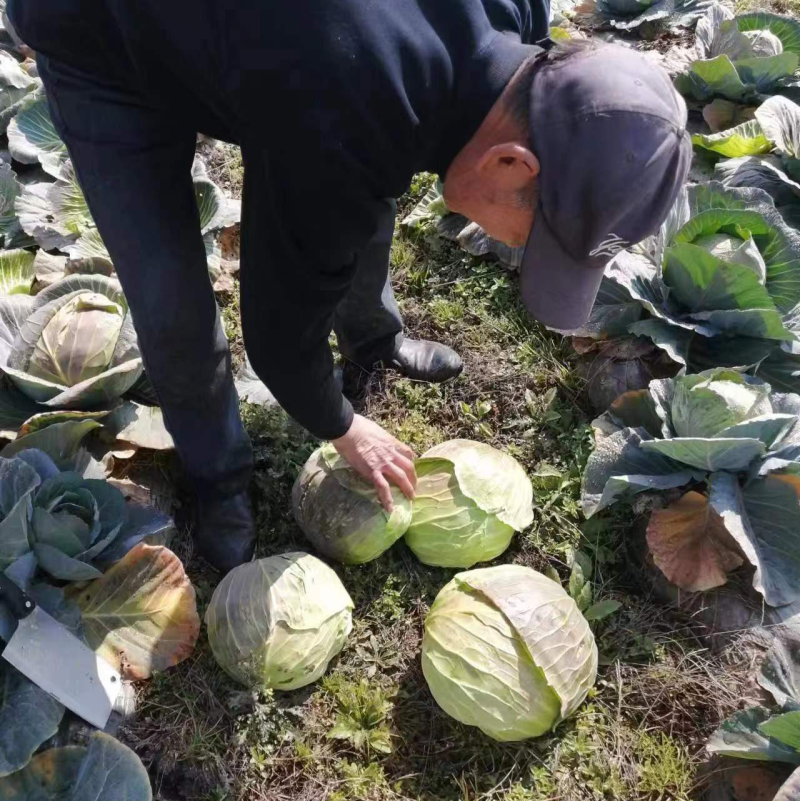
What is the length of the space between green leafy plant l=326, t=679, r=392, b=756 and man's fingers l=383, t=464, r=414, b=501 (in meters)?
0.79

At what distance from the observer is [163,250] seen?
2.28 m

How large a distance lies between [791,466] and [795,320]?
99 centimetres

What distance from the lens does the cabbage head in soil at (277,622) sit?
2672 mm

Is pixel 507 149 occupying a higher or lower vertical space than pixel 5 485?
higher

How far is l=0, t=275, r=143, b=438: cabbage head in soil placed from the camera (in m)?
3.08

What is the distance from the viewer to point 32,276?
12.8 feet

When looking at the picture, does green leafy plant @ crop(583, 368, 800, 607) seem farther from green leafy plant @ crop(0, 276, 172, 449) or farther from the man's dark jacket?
green leafy plant @ crop(0, 276, 172, 449)

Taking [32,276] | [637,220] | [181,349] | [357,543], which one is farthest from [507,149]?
[32,276]

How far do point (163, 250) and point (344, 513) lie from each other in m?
1.24

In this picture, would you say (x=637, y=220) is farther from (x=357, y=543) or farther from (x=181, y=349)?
(x=357, y=543)

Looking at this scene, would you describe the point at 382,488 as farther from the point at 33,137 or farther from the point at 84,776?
the point at 33,137

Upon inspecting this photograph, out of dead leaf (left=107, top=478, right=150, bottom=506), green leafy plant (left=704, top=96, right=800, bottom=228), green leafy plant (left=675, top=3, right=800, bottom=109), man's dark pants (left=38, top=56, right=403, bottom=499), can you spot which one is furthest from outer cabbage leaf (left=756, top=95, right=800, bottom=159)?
dead leaf (left=107, top=478, right=150, bottom=506)

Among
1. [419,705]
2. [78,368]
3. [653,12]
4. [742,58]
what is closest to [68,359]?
[78,368]

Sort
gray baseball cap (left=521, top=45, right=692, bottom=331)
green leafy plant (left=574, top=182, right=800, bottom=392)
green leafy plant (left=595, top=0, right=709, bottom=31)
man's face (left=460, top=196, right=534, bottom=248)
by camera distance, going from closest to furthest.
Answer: gray baseball cap (left=521, top=45, right=692, bottom=331)
man's face (left=460, top=196, right=534, bottom=248)
green leafy plant (left=574, top=182, right=800, bottom=392)
green leafy plant (left=595, top=0, right=709, bottom=31)
